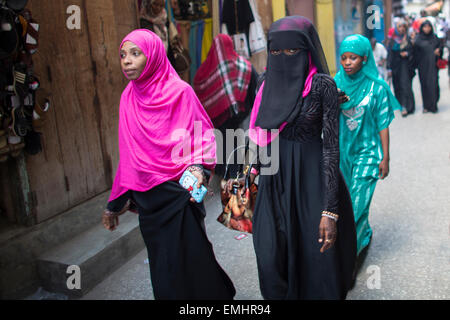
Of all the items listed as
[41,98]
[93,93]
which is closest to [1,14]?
[41,98]

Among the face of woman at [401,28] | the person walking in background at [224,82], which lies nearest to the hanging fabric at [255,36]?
the person walking in background at [224,82]

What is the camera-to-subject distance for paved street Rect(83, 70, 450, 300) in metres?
3.35

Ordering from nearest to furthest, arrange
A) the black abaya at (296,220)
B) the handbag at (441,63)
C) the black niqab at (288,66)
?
the black niqab at (288,66) < the black abaya at (296,220) < the handbag at (441,63)

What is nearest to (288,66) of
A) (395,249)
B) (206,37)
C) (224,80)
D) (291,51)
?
(291,51)

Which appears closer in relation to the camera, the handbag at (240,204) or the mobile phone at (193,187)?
the mobile phone at (193,187)

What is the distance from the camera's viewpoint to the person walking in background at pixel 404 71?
9742 mm

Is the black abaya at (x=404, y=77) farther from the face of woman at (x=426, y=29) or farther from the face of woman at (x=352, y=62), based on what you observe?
the face of woman at (x=352, y=62)

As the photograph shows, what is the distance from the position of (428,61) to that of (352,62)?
6.77 metres

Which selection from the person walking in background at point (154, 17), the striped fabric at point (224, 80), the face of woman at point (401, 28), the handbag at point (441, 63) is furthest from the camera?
the face of woman at point (401, 28)

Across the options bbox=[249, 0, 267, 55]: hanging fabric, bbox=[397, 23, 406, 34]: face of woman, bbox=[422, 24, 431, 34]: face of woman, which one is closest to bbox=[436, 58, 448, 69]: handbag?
bbox=[422, 24, 431, 34]: face of woman

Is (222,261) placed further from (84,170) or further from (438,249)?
(438,249)

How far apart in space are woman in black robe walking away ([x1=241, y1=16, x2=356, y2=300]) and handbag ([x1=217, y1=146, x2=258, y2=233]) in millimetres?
56

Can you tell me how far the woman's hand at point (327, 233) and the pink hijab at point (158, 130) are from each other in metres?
0.71

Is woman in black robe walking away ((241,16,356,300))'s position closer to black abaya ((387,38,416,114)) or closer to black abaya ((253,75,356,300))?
black abaya ((253,75,356,300))
